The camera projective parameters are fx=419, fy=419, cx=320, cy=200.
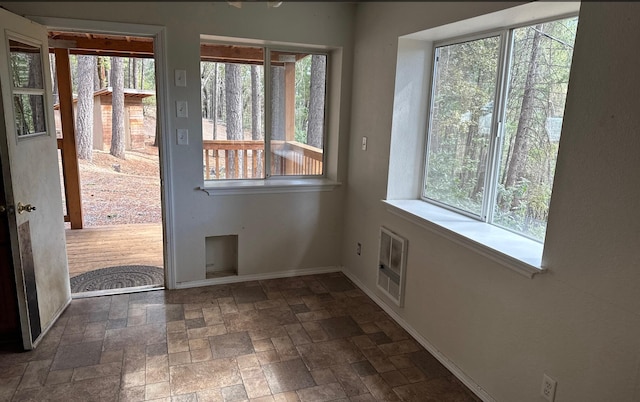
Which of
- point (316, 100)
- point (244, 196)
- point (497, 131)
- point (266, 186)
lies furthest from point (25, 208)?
point (497, 131)

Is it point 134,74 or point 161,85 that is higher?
point 134,74

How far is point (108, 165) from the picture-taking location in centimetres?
799

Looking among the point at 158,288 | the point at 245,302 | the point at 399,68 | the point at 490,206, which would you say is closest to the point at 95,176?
the point at 158,288

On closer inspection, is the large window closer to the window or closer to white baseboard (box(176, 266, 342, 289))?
the window

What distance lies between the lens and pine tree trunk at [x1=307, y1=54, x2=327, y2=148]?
11.6 ft

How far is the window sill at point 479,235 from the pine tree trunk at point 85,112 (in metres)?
6.93

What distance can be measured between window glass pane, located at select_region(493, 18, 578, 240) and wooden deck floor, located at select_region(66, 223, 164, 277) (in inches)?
116

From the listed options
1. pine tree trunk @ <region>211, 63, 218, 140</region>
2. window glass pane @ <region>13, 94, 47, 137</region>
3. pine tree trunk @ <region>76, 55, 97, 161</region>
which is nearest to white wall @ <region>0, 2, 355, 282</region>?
pine tree trunk @ <region>211, 63, 218, 140</region>

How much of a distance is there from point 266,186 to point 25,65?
1709mm

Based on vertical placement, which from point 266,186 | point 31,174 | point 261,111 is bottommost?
point 266,186

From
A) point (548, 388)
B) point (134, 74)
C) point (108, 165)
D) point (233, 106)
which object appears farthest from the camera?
point (134, 74)

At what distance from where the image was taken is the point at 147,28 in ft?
9.24

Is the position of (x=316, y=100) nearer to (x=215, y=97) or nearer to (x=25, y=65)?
(x=215, y=97)

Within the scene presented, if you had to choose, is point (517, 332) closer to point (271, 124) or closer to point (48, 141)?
point (271, 124)
